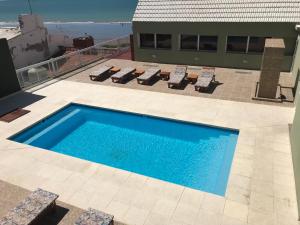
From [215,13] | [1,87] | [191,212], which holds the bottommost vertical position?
[191,212]

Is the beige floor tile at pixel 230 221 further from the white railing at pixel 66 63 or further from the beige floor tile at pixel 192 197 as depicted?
the white railing at pixel 66 63

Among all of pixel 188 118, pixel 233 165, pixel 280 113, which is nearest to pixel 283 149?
pixel 233 165

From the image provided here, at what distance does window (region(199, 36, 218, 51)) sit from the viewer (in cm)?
2136

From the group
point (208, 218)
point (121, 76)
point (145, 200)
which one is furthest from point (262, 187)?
point (121, 76)

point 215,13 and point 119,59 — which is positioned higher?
point 215,13

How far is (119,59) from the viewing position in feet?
82.8

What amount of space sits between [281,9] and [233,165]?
1448cm

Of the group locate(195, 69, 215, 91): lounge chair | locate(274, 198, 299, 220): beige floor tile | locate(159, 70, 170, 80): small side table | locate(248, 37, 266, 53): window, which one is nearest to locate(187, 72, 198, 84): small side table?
locate(195, 69, 215, 91): lounge chair

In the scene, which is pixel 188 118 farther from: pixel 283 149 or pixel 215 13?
pixel 215 13

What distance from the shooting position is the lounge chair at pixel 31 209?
746cm

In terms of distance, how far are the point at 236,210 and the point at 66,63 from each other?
18.5 meters

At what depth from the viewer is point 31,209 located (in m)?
7.84

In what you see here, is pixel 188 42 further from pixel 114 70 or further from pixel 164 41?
pixel 114 70

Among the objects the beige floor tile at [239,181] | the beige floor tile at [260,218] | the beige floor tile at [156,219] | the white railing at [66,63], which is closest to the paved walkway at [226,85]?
the white railing at [66,63]
